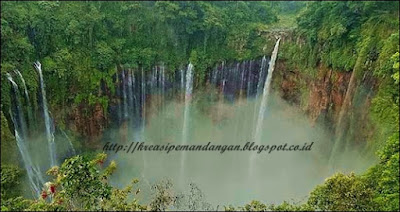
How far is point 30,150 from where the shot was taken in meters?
19.1

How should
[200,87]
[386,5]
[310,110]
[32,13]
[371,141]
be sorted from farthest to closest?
[200,87], [310,110], [32,13], [386,5], [371,141]

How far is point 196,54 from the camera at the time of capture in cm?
2205

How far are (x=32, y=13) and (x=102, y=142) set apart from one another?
7.26 metres

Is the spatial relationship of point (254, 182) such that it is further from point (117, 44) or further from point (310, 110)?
point (117, 44)

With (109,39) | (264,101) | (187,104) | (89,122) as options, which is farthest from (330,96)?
(89,122)

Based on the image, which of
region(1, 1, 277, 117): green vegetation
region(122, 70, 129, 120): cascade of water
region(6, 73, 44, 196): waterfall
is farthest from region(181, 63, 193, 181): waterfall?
region(6, 73, 44, 196): waterfall

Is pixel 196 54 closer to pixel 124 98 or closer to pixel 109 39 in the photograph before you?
pixel 124 98

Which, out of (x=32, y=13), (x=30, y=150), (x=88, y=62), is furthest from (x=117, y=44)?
(x=30, y=150)

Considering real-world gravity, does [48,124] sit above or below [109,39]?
below

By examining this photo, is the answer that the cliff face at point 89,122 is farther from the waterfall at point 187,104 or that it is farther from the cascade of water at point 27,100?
the waterfall at point 187,104

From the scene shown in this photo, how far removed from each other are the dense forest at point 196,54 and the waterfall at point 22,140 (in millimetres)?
271

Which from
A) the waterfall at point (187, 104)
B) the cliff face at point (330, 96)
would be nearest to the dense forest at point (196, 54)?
the cliff face at point (330, 96)

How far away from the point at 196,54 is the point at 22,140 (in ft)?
31.5

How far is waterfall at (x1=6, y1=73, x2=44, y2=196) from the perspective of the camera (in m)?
17.6
